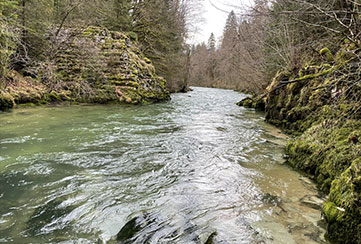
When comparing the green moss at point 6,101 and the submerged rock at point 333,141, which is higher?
the submerged rock at point 333,141

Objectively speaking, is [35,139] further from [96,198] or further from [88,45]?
[88,45]

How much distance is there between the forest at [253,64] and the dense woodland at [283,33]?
60 millimetres

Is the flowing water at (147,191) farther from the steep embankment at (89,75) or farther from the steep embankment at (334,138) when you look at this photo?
the steep embankment at (89,75)

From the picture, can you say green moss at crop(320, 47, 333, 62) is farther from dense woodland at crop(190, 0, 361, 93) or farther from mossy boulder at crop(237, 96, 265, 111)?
→ mossy boulder at crop(237, 96, 265, 111)

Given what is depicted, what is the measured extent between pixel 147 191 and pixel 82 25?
42.3 ft

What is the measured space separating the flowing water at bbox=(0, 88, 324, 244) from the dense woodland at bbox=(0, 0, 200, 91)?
466 cm

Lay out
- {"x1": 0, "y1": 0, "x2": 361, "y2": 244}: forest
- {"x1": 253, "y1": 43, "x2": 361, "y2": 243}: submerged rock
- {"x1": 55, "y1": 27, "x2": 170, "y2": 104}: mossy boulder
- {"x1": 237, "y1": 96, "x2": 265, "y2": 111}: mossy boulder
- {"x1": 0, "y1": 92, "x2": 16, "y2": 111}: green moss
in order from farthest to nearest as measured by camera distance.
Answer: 1. {"x1": 237, "y1": 96, "x2": 265, "y2": 111}: mossy boulder
2. {"x1": 55, "y1": 27, "x2": 170, "y2": 104}: mossy boulder
3. {"x1": 0, "y1": 92, "x2": 16, "y2": 111}: green moss
4. {"x1": 0, "y1": 0, "x2": 361, "y2": 244}: forest
5. {"x1": 253, "y1": 43, "x2": 361, "y2": 243}: submerged rock

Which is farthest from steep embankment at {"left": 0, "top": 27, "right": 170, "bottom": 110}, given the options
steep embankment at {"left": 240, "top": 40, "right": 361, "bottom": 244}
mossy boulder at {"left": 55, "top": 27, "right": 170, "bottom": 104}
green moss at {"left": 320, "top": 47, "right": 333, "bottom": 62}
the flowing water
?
green moss at {"left": 320, "top": 47, "right": 333, "bottom": 62}

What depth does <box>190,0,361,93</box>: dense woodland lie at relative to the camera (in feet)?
9.82

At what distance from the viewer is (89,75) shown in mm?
12094

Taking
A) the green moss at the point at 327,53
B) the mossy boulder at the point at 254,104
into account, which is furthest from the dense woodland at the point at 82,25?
the green moss at the point at 327,53

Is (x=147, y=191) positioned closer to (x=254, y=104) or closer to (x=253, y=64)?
(x=253, y=64)

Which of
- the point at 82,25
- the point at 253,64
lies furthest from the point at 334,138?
the point at 82,25

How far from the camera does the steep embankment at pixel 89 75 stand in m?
10.0
